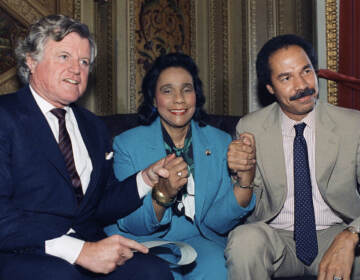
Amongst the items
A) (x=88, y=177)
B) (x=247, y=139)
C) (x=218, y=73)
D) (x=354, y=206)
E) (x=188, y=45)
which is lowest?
(x=354, y=206)

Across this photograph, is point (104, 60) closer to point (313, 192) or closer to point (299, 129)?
point (299, 129)

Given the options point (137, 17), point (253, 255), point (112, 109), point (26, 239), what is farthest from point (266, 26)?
point (26, 239)

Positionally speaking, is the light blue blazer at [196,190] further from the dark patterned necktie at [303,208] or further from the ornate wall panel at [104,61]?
the ornate wall panel at [104,61]

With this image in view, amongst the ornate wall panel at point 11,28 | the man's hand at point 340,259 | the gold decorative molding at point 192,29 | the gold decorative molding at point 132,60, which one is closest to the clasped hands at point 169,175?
the man's hand at point 340,259

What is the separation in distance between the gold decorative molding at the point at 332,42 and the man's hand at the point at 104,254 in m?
2.00

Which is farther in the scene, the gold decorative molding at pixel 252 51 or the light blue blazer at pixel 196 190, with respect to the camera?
the gold decorative molding at pixel 252 51

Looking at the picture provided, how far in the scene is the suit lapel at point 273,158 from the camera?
2148 millimetres

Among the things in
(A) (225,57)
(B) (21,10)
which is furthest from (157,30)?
(B) (21,10)

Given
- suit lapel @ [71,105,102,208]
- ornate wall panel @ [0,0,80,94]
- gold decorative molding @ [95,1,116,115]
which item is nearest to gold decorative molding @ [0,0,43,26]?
ornate wall panel @ [0,0,80,94]

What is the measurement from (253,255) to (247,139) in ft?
1.75

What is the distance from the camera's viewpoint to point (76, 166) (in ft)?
6.17

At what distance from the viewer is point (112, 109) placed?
10.8 ft

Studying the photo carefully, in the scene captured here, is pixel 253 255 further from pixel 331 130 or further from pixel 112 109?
pixel 112 109

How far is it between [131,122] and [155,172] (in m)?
0.70
